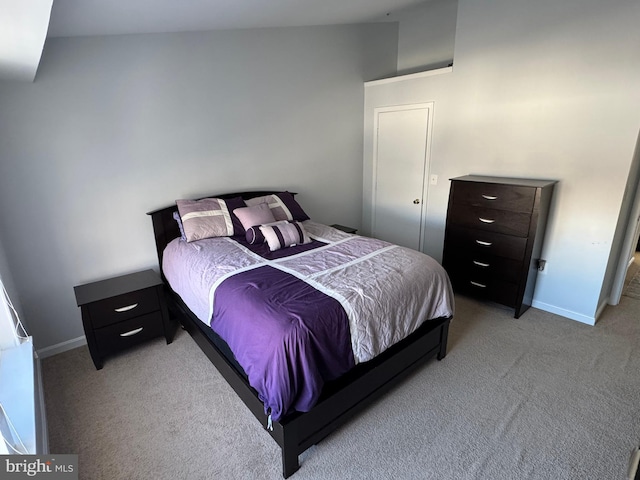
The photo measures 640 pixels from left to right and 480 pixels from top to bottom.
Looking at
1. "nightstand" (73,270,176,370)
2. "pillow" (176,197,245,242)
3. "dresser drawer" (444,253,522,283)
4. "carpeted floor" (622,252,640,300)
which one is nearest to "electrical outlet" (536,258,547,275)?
"dresser drawer" (444,253,522,283)

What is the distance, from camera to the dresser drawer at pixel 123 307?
2420 mm

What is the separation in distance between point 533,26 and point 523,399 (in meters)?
2.81

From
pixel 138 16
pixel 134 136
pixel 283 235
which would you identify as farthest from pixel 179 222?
pixel 138 16

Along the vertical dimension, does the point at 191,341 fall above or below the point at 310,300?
below

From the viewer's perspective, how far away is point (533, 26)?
9.17ft

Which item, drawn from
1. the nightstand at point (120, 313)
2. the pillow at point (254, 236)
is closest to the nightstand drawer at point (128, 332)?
the nightstand at point (120, 313)

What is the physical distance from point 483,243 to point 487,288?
1.39ft

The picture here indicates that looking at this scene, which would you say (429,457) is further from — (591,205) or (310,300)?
(591,205)

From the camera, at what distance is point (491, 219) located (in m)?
3.00

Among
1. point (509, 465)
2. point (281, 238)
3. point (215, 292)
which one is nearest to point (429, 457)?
point (509, 465)

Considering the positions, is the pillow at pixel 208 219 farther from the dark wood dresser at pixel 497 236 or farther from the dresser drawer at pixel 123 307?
the dark wood dresser at pixel 497 236

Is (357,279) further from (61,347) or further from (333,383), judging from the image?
(61,347)

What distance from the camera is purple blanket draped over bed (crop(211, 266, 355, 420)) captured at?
1.61m

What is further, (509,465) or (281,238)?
(281,238)
